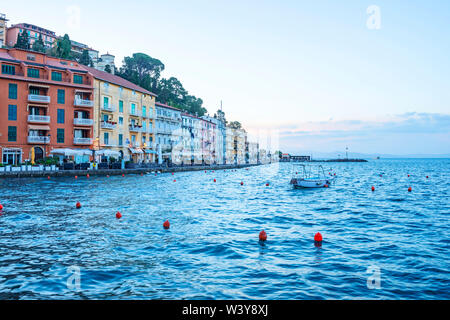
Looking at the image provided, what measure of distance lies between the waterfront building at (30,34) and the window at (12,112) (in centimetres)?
5640

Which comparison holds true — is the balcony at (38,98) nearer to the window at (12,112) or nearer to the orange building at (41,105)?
the orange building at (41,105)

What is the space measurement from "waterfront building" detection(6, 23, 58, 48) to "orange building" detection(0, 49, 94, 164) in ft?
166

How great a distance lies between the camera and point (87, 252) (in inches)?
497

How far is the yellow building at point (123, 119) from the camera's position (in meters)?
62.3

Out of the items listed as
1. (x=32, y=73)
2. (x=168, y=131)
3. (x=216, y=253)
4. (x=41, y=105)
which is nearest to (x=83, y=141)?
(x=41, y=105)

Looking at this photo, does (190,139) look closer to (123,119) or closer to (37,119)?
(123,119)

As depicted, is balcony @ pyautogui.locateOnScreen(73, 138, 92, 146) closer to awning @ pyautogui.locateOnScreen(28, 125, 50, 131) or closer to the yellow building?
the yellow building

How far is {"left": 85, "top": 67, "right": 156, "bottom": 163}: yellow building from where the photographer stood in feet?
204

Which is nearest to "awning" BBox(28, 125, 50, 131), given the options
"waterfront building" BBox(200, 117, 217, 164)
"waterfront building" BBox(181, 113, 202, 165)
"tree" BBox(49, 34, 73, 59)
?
"tree" BBox(49, 34, 73, 59)

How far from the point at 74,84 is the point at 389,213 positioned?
2095 inches

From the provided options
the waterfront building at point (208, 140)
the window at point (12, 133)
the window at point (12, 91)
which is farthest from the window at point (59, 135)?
the waterfront building at point (208, 140)
